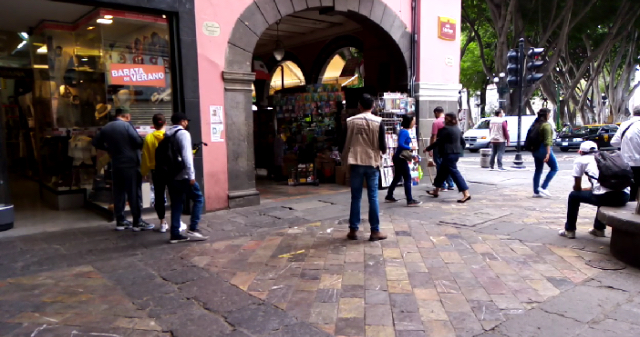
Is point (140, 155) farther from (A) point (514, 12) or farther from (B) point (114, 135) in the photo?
(A) point (514, 12)

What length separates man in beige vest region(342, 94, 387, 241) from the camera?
5.34m

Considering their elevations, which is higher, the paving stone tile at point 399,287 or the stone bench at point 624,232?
the stone bench at point 624,232

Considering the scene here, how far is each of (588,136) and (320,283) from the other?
20.1 m

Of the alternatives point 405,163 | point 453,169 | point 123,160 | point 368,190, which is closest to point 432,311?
point 368,190

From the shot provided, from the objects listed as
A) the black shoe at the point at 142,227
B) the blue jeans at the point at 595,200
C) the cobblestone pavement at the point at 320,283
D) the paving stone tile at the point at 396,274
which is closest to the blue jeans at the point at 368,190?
the cobblestone pavement at the point at 320,283

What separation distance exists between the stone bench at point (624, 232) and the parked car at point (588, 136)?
1680 centimetres

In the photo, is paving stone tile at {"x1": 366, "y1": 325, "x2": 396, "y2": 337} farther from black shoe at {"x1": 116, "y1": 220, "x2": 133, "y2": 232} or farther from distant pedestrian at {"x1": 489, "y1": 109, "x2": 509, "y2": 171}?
distant pedestrian at {"x1": 489, "y1": 109, "x2": 509, "y2": 171}

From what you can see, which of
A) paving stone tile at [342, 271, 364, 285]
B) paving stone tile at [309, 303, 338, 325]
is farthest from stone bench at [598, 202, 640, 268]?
paving stone tile at [309, 303, 338, 325]

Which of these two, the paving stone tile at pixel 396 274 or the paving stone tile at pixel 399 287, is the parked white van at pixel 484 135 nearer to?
the paving stone tile at pixel 396 274

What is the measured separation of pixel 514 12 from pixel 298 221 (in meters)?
15.4

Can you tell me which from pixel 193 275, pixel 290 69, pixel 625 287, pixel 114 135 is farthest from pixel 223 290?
pixel 290 69

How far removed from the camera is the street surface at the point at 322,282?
327 centimetres

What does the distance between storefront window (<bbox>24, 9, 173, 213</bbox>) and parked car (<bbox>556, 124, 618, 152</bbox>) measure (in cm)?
1888

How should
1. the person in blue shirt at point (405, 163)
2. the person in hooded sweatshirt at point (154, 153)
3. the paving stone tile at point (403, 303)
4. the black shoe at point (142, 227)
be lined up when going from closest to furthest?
1. the paving stone tile at point (403, 303)
2. the person in hooded sweatshirt at point (154, 153)
3. the black shoe at point (142, 227)
4. the person in blue shirt at point (405, 163)
